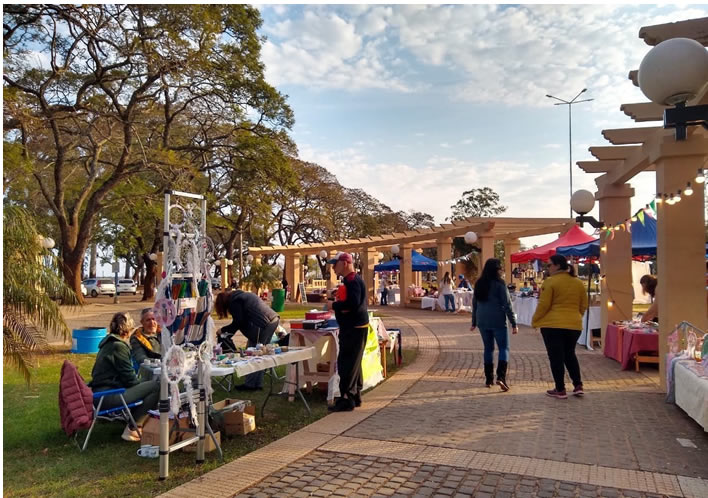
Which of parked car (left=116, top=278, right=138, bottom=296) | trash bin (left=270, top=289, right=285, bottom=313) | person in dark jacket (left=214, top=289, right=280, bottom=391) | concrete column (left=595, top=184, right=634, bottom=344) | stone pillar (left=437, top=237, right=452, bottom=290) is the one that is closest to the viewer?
person in dark jacket (left=214, top=289, right=280, bottom=391)

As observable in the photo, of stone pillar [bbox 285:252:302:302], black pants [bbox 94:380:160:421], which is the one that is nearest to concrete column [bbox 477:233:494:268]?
stone pillar [bbox 285:252:302:302]

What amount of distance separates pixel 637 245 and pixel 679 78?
13257mm

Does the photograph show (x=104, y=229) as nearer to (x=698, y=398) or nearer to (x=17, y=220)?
(x=17, y=220)

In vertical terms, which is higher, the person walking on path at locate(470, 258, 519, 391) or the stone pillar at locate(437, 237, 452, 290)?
the stone pillar at locate(437, 237, 452, 290)

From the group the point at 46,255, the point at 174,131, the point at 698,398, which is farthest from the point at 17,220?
the point at 174,131

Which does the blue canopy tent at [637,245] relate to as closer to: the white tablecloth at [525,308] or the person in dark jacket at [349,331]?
the white tablecloth at [525,308]

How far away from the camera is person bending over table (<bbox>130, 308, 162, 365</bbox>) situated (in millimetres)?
5473

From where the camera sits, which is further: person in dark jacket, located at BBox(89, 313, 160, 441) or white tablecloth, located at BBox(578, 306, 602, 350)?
white tablecloth, located at BBox(578, 306, 602, 350)

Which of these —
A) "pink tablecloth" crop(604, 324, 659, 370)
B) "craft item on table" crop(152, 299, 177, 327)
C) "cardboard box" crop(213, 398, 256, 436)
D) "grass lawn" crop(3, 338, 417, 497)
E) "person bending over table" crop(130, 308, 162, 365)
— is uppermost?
"craft item on table" crop(152, 299, 177, 327)

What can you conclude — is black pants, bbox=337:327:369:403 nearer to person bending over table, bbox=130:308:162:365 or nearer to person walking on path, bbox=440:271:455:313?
person bending over table, bbox=130:308:162:365

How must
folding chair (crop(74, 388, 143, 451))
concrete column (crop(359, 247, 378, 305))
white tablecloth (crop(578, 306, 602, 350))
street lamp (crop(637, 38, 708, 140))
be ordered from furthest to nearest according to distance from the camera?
1. concrete column (crop(359, 247, 378, 305))
2. white tablecloth (crop(578, 306, 602, 350))
3. folding chair (crop(74, 388, 143, 451))
4. street lamp (crop(637, 38, 708, 140))

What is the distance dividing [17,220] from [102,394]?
1638 mm

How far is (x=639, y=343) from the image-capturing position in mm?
7699

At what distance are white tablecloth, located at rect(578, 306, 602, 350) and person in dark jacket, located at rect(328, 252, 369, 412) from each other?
6.08 m
